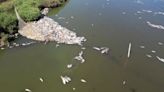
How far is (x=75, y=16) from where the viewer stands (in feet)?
82.5

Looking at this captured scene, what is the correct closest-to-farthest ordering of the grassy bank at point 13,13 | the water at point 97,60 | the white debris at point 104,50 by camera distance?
the water at point 97,60
the white debris at point 104,50
the grassy bank at point 13,13

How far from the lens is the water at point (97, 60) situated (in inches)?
669

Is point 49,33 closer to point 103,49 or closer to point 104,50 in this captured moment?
point 103,49

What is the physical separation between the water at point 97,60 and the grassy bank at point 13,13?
1143mm

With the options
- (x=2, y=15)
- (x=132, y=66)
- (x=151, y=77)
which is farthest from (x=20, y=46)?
(x=151, y=77)

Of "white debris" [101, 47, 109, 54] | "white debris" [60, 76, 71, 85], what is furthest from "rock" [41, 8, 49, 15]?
"white debris" [60, 76, 71, 85]

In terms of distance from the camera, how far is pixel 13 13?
83.7ft

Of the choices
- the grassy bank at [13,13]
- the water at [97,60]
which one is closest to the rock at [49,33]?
the water at [97,60]

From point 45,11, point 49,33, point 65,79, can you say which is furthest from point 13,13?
point 65,79

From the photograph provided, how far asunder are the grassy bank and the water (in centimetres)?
114

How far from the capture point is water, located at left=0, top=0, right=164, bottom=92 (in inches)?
669

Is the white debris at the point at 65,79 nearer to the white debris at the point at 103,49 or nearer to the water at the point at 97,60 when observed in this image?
the water at the point at 97,60

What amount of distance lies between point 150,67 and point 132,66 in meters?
1.08

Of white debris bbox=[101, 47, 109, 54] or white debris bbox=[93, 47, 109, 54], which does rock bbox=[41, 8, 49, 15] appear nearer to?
white debris bbox=[93, 47, 109, 54]
